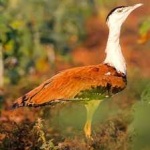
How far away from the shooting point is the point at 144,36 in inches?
453

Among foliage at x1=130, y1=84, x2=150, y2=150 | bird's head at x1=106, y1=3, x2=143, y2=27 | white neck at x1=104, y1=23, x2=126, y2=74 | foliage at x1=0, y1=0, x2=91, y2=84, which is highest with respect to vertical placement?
foliage at x1=0, y1=0, x2=91, y2=84

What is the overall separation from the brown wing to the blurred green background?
256 mm

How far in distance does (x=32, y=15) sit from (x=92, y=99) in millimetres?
10150

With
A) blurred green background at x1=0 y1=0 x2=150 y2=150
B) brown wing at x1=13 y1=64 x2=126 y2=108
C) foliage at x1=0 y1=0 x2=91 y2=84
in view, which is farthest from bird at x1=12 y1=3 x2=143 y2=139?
foliage at x1=0 y1=0 x2=91 y2=84

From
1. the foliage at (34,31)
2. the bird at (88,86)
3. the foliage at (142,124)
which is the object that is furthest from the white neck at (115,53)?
the foliage at (34,31)

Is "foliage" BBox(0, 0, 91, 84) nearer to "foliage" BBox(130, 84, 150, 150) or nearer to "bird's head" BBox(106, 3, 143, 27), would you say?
"bird's head" BBox(106, 3, 143, 27)

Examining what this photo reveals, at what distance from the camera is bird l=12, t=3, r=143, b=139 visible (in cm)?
690

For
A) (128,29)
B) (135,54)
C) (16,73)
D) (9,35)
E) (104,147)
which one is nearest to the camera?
(104,147)

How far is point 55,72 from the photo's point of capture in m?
17.4

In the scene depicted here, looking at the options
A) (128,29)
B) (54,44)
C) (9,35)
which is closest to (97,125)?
(9,35)

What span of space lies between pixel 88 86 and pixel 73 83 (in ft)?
0.43

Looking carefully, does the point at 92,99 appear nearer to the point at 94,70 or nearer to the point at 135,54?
the point at 94,70

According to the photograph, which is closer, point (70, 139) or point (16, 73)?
point (70, 139)

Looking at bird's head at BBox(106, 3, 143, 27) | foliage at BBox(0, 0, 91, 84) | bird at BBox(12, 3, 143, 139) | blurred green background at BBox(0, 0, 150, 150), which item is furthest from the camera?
foliage at BBox(0, 0, 91, 84)
